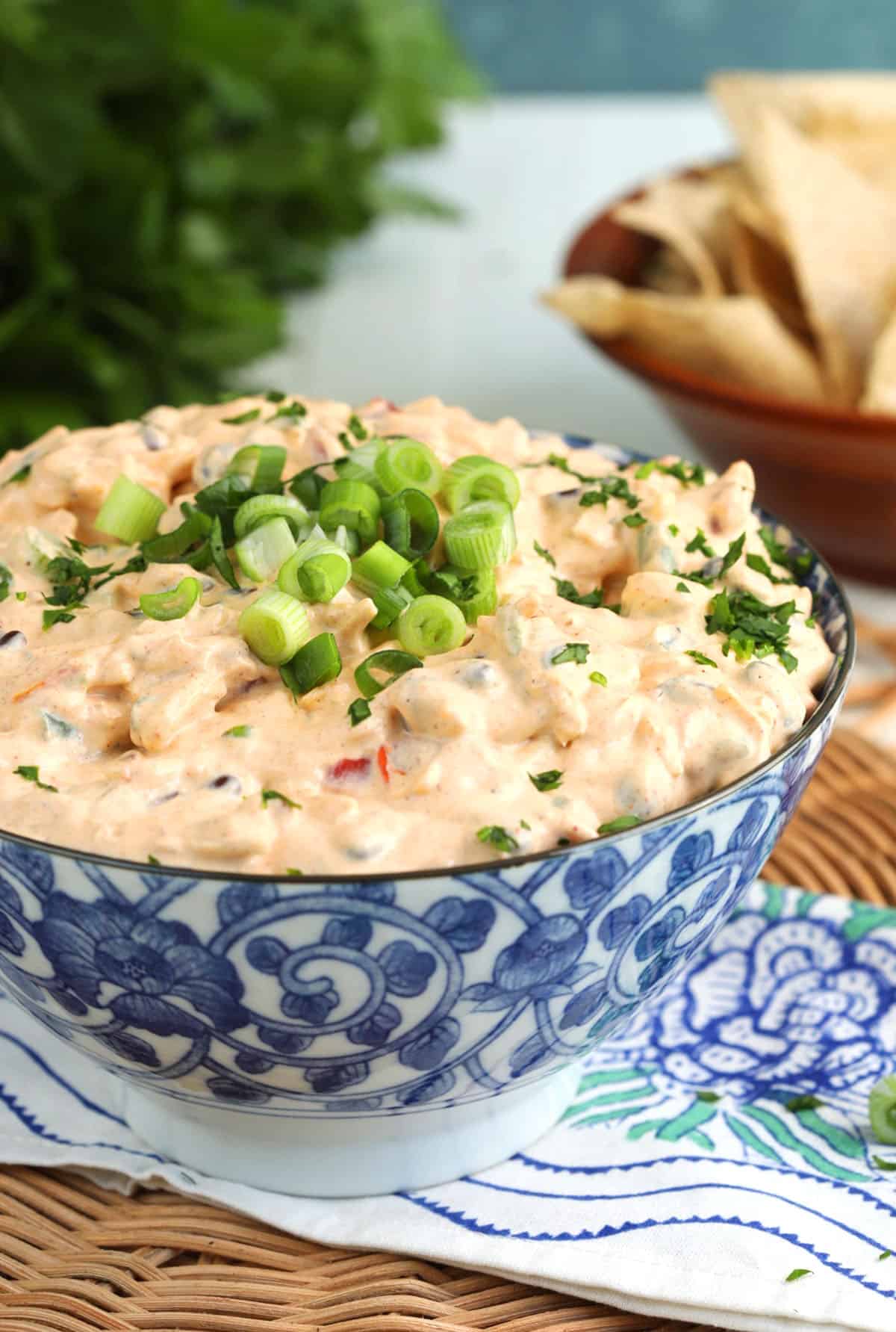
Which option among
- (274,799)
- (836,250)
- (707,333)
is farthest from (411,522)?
(836,250)

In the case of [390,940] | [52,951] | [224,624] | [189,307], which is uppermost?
[224,624]

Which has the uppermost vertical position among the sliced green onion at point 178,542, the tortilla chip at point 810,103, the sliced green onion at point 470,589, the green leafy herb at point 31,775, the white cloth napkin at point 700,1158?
the tortilla chip at point 810,103

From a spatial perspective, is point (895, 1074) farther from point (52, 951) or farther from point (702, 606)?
point (52, 951)

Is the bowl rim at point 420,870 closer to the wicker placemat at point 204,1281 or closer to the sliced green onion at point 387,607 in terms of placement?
the sliced green onion at point 387,607

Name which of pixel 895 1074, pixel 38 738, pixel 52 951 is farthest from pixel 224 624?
pixel 895 1074

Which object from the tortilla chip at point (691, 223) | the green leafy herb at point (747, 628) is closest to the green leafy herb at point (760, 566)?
the green leafy herb at point (747, 628)

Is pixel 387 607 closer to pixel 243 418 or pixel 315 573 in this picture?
pixel 315 573

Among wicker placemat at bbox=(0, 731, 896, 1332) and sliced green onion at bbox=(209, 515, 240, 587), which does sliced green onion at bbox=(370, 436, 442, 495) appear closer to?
sliced green onion at bbox=(209, 515, 240, 587)
